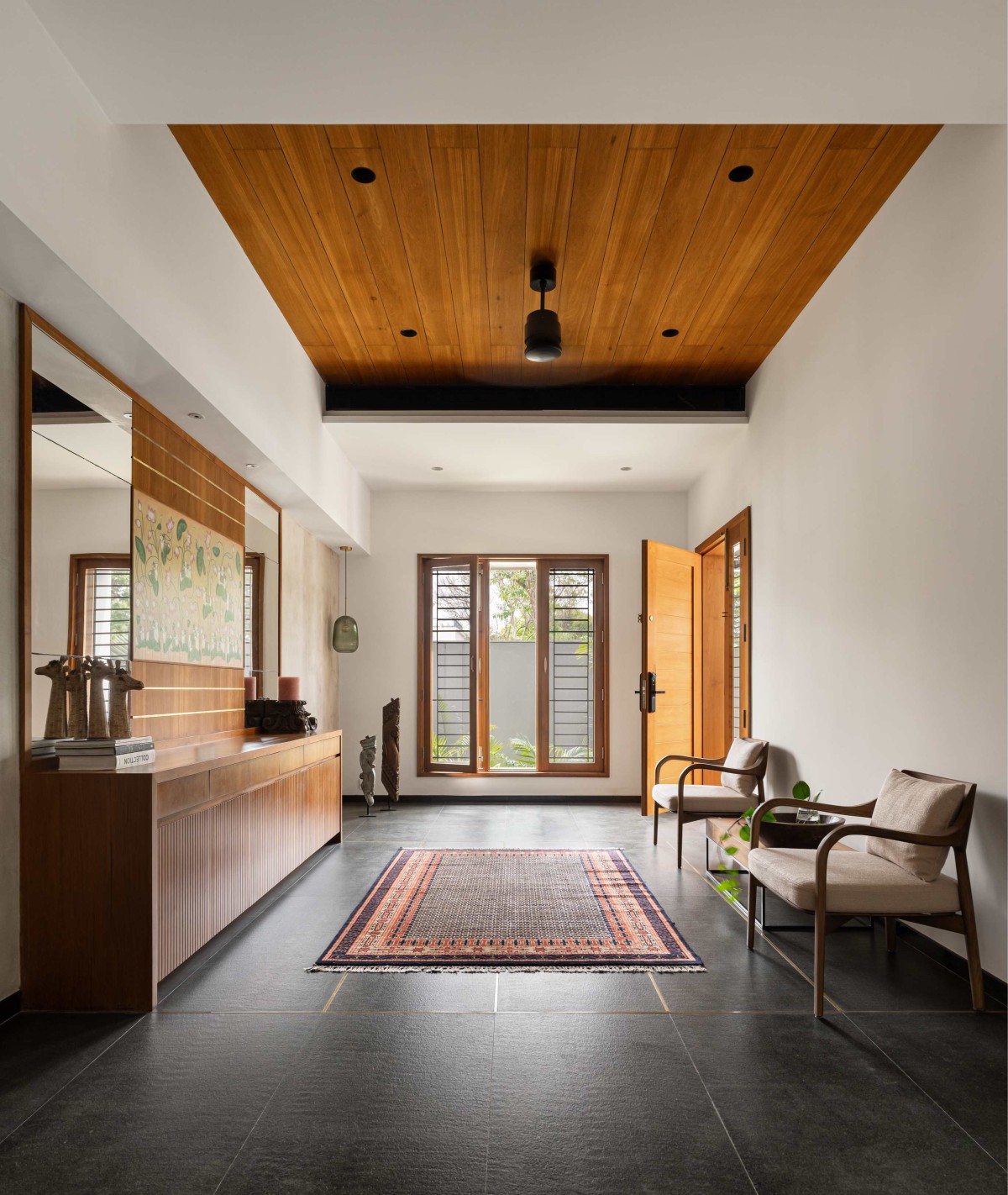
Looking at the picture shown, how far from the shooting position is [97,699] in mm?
3092

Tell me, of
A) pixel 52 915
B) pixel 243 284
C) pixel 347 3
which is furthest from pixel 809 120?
pixel 52 915

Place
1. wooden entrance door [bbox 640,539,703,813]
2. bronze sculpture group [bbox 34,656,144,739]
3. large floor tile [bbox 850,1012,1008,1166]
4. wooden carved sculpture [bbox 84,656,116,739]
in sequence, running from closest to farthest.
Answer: large floor tile [bbox 850,1012,1008,1166]
bronze sculpture group [bbox 34,656,144,739]
wooden carved sculpture [bbox 84,656,116,739]
wooden entrance door [bbox 640,539,703,813]

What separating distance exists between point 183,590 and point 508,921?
2139mm

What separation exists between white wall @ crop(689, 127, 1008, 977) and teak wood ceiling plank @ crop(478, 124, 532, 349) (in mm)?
1538

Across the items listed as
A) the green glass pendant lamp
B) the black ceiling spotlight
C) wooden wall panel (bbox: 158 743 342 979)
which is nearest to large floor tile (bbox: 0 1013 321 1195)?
wooden wall panel (bbox: 158 743 342 979)

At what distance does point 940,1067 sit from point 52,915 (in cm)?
269

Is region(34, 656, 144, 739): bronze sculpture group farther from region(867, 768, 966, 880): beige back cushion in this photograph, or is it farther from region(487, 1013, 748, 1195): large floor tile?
region(867, 768, 966, 880): beige back cushion

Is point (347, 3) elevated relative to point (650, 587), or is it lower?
elevated

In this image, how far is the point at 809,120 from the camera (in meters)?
2.89

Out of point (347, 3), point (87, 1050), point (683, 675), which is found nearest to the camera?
point (347, 3)

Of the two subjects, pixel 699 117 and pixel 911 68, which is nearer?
pixel 911 68

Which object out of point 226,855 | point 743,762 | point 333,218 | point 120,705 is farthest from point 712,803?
point 333,218

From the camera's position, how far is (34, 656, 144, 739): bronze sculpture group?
9.61ft

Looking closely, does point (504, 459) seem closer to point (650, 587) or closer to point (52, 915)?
point (650, 587)
